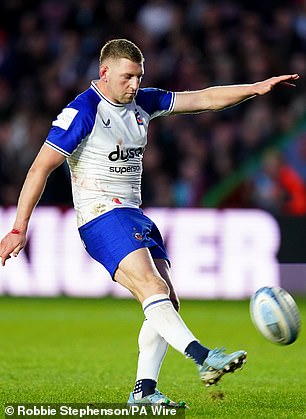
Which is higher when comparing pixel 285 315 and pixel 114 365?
pixel 285 315

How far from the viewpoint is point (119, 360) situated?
385 inches

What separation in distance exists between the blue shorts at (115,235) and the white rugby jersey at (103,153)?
61mm

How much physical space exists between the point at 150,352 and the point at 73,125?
148 cm

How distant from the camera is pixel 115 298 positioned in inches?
591

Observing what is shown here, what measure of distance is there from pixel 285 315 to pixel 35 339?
17.5ft

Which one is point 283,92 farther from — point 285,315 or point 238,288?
point 285,315

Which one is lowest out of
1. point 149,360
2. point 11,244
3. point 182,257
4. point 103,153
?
point 182,257

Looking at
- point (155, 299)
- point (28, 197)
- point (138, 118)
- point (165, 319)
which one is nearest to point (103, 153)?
point (138, 118)

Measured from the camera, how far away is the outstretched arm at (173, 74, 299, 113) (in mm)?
7031

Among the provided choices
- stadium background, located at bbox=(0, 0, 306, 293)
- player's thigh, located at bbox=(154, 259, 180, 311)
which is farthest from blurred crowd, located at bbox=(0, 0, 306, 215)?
player's thigh, located at bbox=(154, 259, 180, 311)

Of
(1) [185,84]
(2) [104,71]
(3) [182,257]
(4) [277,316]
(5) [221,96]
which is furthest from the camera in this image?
(1) [185,84]

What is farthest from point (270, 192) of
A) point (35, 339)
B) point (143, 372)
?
point (143, 372)

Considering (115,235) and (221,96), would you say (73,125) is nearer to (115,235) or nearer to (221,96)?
(115,235)

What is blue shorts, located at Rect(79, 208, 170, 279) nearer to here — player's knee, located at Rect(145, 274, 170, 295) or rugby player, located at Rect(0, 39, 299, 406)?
rugby player, located at Rect(0, 39, 299, 406)
